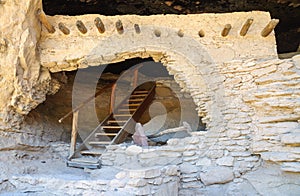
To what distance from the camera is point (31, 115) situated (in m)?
4.25

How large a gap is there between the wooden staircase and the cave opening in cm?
26

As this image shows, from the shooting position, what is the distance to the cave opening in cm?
472

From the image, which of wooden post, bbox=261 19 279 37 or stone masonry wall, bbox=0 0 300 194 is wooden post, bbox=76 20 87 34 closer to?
stone masonry wall, bbox=0 0 300 194

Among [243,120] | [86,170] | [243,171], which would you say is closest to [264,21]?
[243,120]

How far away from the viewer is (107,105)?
19.3 ft

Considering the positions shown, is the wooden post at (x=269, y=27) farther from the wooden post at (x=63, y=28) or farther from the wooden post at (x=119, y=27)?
the wooden post at (x=63, y=28)

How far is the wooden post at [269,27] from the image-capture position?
3298 mm

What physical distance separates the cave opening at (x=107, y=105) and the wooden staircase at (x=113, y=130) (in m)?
0.26

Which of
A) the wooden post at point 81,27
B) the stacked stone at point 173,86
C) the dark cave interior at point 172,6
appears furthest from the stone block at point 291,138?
the dark cave interior at point 172,6

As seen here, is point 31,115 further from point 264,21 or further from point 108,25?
point 264,21

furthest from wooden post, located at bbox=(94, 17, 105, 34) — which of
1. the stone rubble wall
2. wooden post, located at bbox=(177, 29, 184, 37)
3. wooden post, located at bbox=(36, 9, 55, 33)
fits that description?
the stone rubble wall

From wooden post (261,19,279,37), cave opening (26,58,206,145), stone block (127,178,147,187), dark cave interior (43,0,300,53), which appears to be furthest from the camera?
dark cave interior (43,0,300,53)

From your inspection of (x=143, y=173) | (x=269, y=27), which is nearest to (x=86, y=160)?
(x=143, y=173)

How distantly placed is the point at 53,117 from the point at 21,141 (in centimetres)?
117
